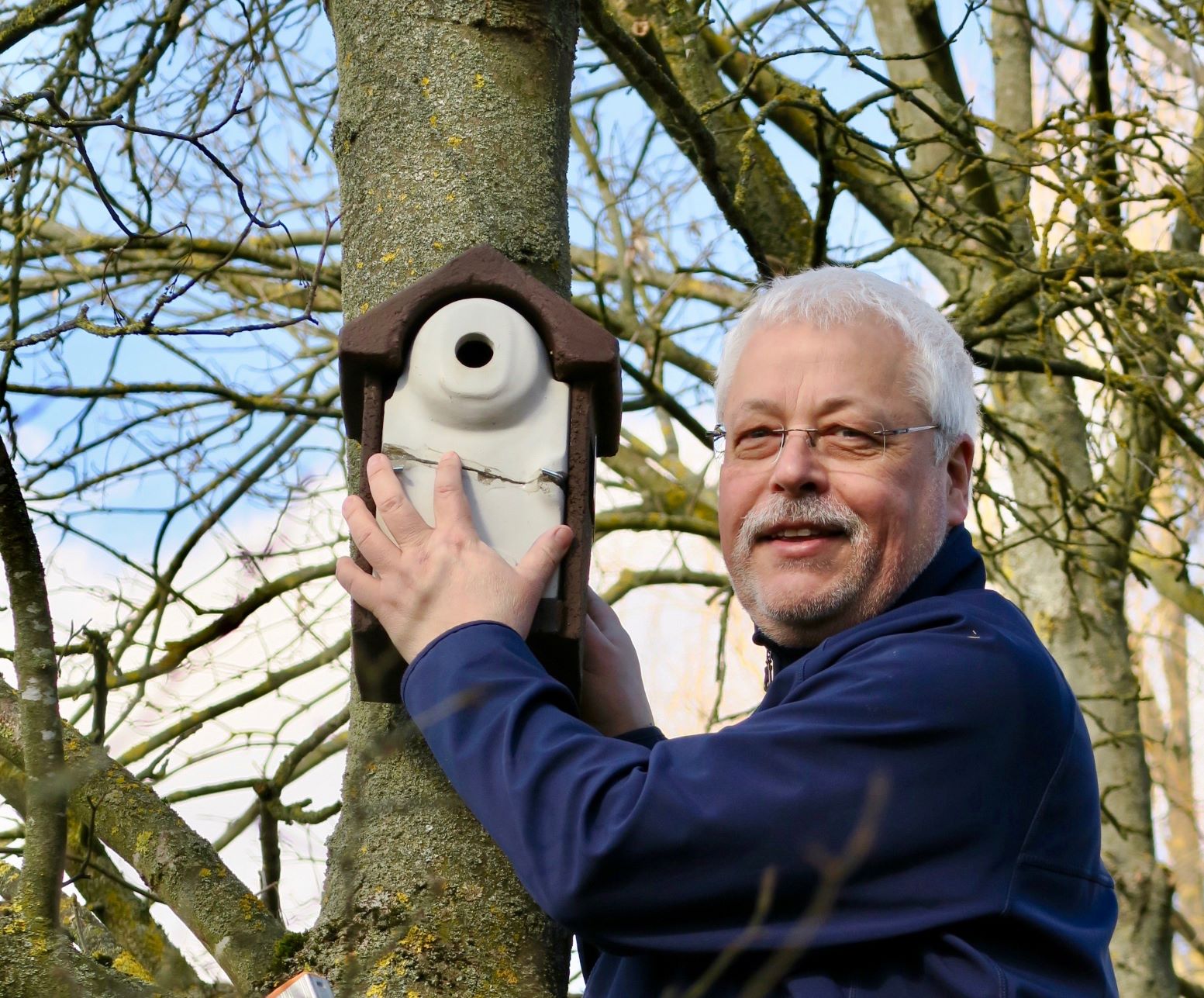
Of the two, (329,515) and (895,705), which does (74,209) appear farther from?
(895,705)

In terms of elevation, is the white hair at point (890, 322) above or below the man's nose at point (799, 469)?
above

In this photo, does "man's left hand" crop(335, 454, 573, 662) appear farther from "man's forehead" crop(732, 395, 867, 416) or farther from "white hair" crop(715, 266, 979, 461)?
"white hair" crop(715, 266, 979, 461)

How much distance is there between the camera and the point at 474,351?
5.41 feet

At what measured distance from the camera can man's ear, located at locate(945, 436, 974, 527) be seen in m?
1.78

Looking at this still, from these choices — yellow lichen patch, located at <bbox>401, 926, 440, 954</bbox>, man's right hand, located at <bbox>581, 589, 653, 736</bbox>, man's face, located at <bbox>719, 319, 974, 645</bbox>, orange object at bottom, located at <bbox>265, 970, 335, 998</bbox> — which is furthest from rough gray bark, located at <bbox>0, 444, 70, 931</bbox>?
man's face, located at <bbox>719, 319, 974, 645</bbox>

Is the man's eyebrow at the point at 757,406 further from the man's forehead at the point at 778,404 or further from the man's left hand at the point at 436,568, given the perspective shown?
the man's left hand at the point at 436,568

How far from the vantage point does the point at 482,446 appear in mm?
1616

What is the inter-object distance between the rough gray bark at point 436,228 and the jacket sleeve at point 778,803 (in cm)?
23

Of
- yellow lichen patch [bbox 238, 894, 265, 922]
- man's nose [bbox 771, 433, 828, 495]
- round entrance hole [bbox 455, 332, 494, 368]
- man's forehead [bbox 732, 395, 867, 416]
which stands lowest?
yellow lichen patch [bbox 238, 894, 265, 922]

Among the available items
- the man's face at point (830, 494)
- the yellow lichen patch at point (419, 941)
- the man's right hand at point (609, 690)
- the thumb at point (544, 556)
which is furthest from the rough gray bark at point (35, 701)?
the man's face at point (830, 494)

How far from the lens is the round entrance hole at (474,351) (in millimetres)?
1632

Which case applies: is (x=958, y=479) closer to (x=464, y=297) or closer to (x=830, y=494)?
(x=830, y=494)

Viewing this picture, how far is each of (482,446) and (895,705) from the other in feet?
1.92

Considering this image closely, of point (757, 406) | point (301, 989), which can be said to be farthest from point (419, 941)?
point (757, 406)
